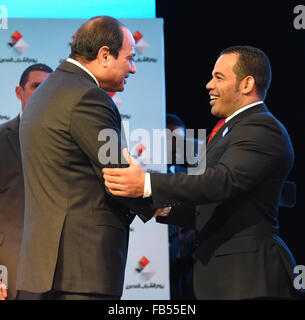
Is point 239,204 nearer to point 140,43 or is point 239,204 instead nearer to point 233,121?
point 233,121

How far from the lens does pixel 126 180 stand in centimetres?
223

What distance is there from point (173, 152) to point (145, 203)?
2693 millimetres

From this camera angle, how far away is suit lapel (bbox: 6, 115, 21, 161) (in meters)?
A: 3.09

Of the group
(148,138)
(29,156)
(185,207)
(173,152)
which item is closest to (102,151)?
(29,156)

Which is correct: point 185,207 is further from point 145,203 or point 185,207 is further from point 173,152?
point 173,152

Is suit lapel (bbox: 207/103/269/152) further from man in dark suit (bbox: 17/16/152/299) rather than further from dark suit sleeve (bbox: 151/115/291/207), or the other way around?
man in dark suit (bbox: 17/16/152/299)

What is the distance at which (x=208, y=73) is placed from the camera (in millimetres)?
5840

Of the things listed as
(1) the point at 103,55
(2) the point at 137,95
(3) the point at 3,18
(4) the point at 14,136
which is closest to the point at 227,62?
(1) the point at 103,55

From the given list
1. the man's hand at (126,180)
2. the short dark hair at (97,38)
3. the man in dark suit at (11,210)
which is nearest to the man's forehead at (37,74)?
the man in dark suit at (11,210)

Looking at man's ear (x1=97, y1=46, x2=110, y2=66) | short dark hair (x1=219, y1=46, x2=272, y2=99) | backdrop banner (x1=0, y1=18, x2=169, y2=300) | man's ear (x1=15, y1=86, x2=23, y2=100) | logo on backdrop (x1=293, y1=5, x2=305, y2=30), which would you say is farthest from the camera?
logo on backdrop (x1=293, y1=5, x2=305, y2=30)

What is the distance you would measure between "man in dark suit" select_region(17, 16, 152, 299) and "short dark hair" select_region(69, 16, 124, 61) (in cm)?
18

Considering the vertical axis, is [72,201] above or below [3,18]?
below

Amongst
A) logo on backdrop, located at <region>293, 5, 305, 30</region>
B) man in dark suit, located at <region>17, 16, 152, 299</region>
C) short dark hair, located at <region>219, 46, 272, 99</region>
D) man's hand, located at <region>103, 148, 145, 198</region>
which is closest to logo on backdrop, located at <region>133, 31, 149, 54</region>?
logo on backdrop, located at <region>293, 5, 305, 30</region>

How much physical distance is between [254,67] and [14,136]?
1.48 meters
